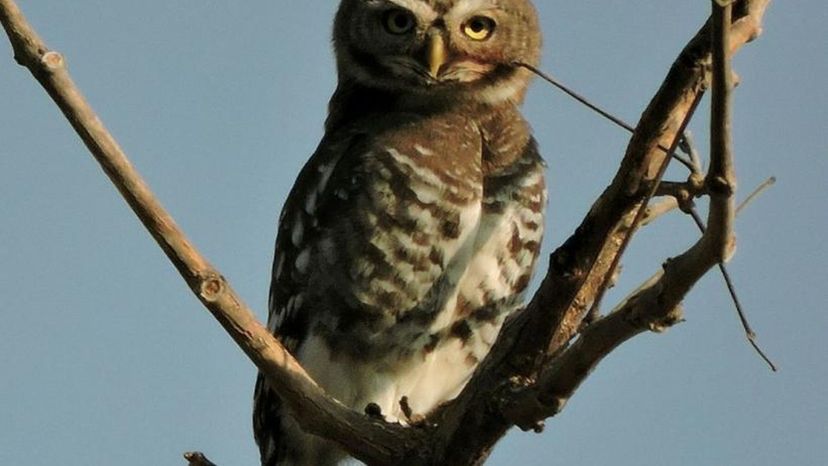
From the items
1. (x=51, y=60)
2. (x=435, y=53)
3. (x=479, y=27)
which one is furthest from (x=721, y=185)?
(x=479, y=27)

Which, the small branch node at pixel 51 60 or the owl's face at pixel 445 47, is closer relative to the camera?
the small branch node at pixel 51 60

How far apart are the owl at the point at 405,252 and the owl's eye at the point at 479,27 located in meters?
0.17

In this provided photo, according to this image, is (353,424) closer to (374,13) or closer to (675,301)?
(675,301)

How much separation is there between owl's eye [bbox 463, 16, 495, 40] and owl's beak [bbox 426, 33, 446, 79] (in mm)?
162

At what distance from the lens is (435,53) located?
19.1 ft

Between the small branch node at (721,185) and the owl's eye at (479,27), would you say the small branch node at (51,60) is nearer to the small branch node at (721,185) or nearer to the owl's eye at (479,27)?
the small branch node at (721,185)

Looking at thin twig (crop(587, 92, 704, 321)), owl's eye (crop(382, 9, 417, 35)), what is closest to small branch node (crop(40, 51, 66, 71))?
thin twig (crop(587, 92, 704, 321))

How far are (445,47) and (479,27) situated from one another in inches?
8.9

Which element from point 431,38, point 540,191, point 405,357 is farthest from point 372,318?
point 431,38

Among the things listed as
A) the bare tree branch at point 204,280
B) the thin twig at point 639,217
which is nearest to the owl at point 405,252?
the bare tree branch at point 204,280

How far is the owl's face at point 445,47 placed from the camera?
585 centimetres

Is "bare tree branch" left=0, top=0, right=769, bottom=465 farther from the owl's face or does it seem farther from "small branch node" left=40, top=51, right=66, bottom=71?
the owl's face

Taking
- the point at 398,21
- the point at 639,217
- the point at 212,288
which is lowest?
the point at 212,288

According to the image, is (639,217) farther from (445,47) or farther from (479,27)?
(479,27)
